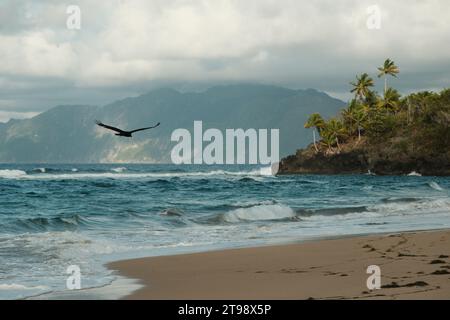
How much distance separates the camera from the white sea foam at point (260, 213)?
24.8 metres

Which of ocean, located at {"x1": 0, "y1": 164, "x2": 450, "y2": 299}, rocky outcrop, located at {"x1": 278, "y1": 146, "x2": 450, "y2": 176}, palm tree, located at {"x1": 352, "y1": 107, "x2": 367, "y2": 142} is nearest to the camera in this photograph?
ocean, located at {"x1": 0, "y1": 164, "x2": 450, "y2": 299}

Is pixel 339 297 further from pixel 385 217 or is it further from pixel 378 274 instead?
pixel 385 217

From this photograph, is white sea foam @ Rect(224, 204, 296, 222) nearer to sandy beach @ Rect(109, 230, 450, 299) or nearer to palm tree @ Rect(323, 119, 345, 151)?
sandy beach @ Rect(109, 230, 450, 299)

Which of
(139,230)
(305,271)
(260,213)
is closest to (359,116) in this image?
(260,213)

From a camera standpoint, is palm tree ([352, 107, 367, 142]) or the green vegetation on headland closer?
the green vegetation on headland

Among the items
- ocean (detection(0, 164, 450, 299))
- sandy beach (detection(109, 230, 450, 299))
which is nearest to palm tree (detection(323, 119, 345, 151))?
ocean (detection(0, 164, 450, 299))

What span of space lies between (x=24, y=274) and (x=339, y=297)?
5.76 meters

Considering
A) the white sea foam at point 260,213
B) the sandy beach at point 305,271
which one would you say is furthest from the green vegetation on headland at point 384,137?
the sandy beach at point 305,271

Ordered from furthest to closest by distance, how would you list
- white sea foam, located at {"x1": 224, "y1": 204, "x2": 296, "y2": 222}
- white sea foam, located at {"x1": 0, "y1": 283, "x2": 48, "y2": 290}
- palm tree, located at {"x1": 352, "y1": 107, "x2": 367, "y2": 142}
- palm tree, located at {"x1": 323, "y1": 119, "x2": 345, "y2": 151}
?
1. palm tree, located at {"x1": 323, "y1": 119, "x2": 345, "y2": 151}
2. palm tree, located at {"x1": 352, "y1": 107, "x2": 367, "y2": 142}
3. white sea foam, located at {"x1": 224, "y1": 204, "x2": 296, "y2": 222}
4. white sea foam, located at {"x1": 0, "y1": 283, "x2": 48, "y2": 290}

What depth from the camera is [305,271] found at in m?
10.6

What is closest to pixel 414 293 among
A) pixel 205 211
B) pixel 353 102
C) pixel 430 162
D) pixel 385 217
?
pixel 385 217

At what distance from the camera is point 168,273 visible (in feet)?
36.1

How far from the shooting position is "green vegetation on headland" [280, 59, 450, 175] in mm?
99125

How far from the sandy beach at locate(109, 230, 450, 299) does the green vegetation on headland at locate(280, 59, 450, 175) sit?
86743 millimetres
